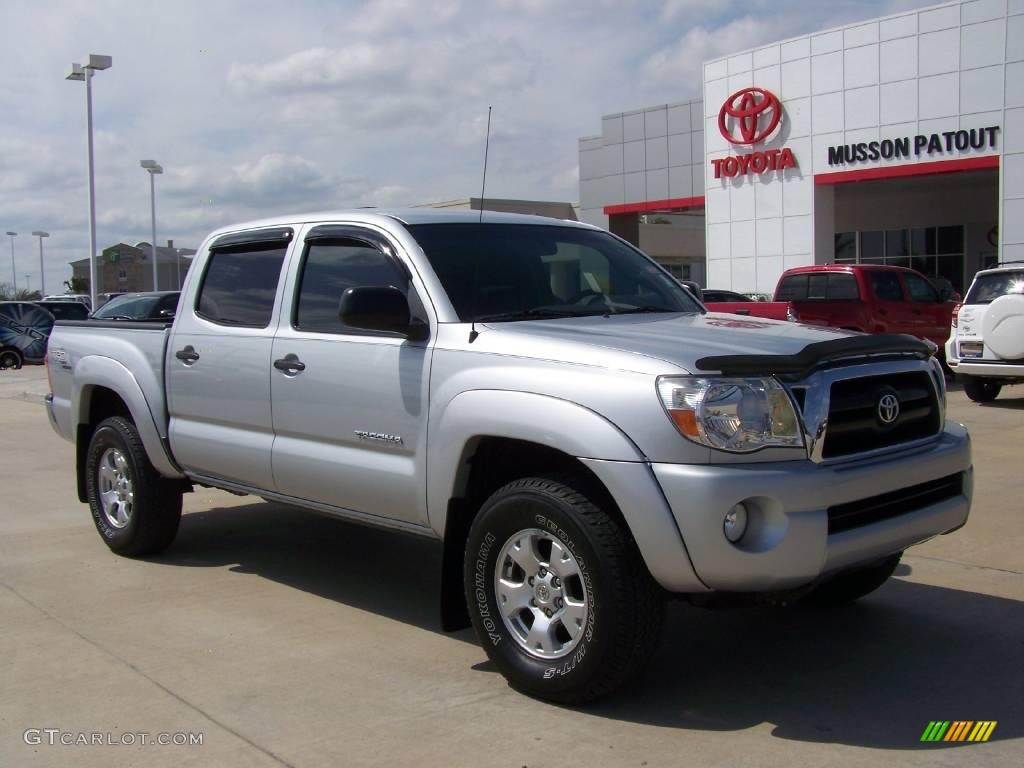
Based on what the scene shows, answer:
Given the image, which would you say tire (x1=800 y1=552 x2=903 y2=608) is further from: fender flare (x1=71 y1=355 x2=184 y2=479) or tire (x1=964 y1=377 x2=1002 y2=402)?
tire (x1=964 y1=377 x2=1002 y2=402)

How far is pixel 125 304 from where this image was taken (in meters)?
19.2

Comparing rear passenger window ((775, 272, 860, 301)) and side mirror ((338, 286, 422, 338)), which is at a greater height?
rear passenger window ((775, 272, 860, 301))

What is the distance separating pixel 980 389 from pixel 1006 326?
1.39 meters

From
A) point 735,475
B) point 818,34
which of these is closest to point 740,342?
point 735,475

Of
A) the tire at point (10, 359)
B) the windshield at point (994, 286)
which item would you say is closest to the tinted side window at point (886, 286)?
the windshield at point (994, 286)

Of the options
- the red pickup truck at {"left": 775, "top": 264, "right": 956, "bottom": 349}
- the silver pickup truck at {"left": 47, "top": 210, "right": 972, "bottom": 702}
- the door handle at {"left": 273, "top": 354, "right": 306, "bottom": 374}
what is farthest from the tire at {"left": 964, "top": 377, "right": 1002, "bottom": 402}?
the door handle at {"left": 273, "top": 354, "right": 306, "bottom": 374}

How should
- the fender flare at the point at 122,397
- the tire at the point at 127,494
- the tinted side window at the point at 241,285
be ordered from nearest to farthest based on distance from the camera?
the tinted side window at the point at 241,285 → the fender flare at the point at 122,397 → the tire at the point at 127,494

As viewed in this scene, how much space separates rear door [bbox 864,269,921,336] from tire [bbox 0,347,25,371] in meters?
20.7

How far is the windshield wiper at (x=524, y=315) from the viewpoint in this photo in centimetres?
471

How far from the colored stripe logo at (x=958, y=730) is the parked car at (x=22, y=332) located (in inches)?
1043

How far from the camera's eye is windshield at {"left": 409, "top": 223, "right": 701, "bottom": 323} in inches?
191

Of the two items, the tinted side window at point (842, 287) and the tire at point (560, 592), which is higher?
the tinted side window at point (842, 287)

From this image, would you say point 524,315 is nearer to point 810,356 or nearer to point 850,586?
point 810,356

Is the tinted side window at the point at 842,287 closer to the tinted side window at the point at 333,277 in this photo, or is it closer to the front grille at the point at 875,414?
the front grille at the point at 875,414
